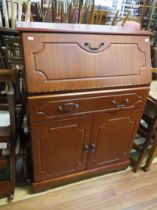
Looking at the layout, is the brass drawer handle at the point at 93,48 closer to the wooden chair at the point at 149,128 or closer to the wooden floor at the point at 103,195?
the wooden chair at the point at 149,128

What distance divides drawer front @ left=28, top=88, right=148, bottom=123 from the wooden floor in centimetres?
64

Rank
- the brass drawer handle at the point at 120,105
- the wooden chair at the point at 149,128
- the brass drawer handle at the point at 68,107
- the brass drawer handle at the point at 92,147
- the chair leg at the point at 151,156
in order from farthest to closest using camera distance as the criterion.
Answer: the chair leg at the point at 151,156 → the wooden chair at the point at 149,128 → the brass drawer handle at the point at 92,147 → the brass drawer handle at the point at 120,105 → the brass drawer handle at the point at 68,107

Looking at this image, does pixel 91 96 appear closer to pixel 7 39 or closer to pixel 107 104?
pixel 107 104

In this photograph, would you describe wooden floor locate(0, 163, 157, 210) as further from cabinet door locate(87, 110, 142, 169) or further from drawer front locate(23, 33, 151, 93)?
drawer front locate(23, 33, 151, 93)

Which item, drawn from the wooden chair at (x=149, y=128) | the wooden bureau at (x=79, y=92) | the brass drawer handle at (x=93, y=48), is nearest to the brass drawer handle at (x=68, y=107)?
the wooden bureau at (x=79, y=92)

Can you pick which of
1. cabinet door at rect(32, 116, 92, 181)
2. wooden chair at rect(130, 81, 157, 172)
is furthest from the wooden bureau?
wooden chair at rect(130, 81, 157, 172)

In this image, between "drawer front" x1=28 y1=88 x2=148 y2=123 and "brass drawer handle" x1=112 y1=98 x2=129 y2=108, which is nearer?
"drawer front" x1=28 y1=88 x2=148 y2=123

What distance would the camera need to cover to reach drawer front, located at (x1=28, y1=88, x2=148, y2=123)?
0.99m

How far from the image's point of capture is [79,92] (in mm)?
1043

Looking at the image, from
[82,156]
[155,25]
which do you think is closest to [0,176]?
[82,156]

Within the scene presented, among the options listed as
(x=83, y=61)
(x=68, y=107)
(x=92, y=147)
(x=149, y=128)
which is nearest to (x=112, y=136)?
(x=92, y=147)

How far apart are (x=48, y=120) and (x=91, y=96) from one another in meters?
0.27

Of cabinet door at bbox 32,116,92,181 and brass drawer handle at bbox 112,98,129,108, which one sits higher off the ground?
brass drawer handle at bbox 112,98,129,108

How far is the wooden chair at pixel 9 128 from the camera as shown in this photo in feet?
3.08
